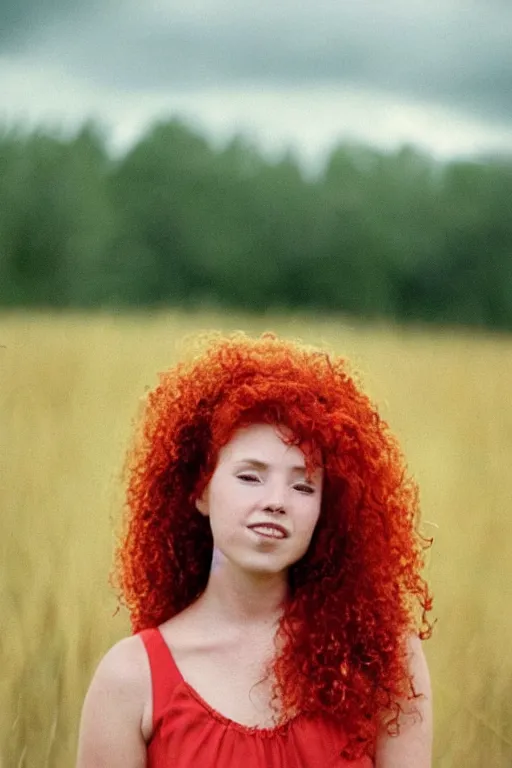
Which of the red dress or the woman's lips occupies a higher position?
the woman's lips

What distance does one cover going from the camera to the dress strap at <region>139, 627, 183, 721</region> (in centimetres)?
112

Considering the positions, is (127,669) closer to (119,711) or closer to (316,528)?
(119,711)

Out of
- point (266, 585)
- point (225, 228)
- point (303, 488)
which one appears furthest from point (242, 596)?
point (225, 228)

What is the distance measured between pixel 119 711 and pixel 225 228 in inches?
25.3

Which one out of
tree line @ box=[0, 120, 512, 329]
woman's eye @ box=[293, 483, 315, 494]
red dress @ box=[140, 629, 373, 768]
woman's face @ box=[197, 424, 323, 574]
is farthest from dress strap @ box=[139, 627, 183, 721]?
tree line @ box=[0, 120, 512, 329]

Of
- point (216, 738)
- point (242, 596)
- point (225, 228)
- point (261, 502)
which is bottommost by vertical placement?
point (216, 738)

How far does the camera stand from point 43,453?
1.43 meters

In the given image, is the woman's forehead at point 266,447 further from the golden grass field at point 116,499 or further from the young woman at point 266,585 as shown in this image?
the golden grass field at point 116,499

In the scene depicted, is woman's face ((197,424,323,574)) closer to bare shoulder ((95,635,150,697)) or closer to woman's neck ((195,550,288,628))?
woman's neck ((195,550,288,628))

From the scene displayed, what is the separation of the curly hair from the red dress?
20mm

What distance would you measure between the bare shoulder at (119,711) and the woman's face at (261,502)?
6.2 inches

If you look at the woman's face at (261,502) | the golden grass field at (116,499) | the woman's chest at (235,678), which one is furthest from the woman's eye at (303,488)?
the golden grass field at (116,499)

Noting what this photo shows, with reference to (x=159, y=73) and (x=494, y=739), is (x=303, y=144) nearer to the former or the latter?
(x=159, y=73)

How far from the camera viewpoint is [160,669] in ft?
3.74
